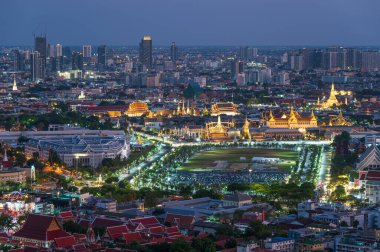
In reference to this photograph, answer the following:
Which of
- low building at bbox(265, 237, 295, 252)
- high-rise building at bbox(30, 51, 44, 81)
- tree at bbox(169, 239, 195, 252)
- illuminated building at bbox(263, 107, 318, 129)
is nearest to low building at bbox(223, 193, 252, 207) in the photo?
low building at bbox(265, 237, 295, 252)

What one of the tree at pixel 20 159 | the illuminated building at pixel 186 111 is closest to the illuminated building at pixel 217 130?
the illuminated building at pixel 186 111

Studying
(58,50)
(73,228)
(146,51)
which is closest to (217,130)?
(73,228)

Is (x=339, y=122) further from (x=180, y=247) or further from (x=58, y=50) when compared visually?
(x=58, y=50)

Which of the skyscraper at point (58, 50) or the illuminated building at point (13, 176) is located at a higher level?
the skyscraper at point (58, 50)

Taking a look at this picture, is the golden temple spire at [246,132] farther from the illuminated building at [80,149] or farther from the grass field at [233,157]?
the illuminated building at [80,149]

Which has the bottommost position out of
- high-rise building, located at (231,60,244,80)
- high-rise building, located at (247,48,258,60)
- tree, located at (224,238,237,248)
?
tree, located at (224,238,237,248)

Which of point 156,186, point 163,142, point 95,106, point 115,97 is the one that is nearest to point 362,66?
point 115,97

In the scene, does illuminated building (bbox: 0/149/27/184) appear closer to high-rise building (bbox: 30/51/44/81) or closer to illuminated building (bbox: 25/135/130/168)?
illuminated building (bbox: 25/135/130/168)
